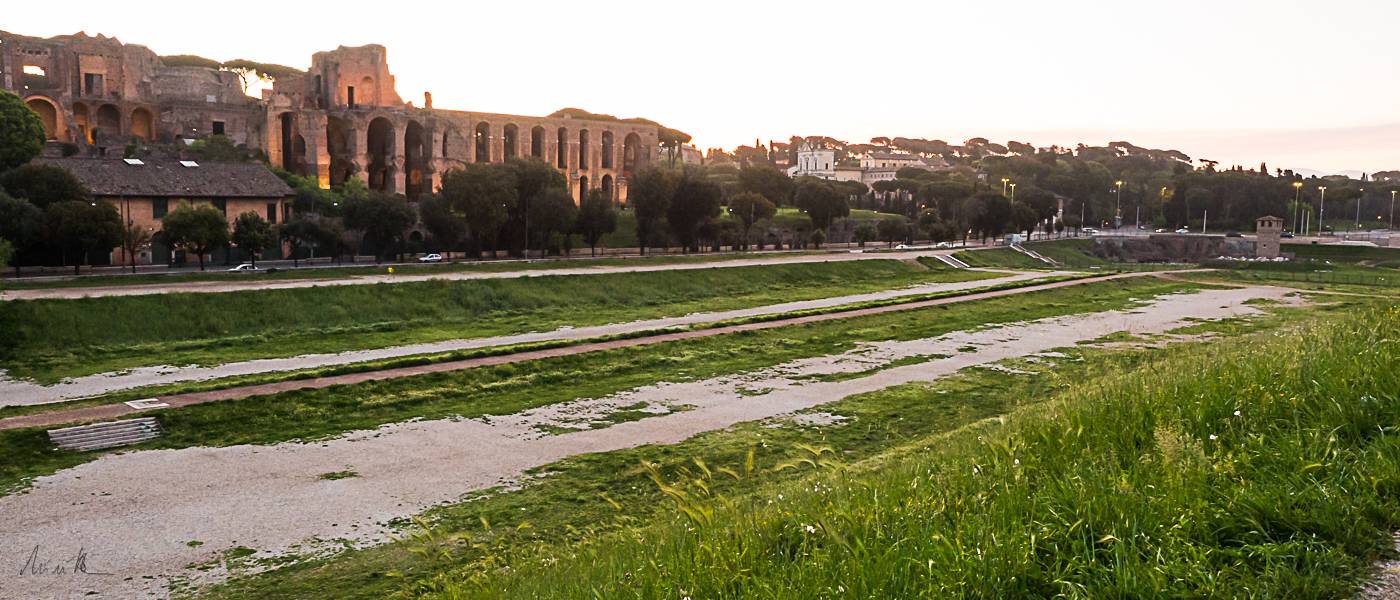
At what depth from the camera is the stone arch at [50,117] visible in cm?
5991

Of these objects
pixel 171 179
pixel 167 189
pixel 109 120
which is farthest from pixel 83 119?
pixel 167 189

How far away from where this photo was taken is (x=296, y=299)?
30.9 meters

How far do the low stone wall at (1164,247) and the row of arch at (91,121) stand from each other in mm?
73153

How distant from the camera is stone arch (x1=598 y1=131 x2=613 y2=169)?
8362 cm

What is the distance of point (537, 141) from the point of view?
263 ft

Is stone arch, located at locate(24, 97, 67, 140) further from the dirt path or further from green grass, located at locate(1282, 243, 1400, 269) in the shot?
green grass, located at locate(1282, 243, 1400, 269)

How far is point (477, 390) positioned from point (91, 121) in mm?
54750

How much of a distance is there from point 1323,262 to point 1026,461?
75.7 metres

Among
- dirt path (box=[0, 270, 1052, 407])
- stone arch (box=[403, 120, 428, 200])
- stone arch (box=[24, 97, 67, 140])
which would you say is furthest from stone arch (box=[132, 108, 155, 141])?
dirt path (box=[0, 270, 1052, 407])

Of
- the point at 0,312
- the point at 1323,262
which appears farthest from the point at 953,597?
the point at 1323,262

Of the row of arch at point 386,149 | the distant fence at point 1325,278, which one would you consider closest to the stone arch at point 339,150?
the row of arch at point 386,149

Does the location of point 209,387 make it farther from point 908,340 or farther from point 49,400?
point 908,340

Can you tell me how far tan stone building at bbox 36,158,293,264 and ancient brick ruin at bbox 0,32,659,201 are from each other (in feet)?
42.1

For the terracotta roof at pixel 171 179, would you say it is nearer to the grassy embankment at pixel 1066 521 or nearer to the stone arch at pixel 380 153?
the stone arch at pixel 380 153
